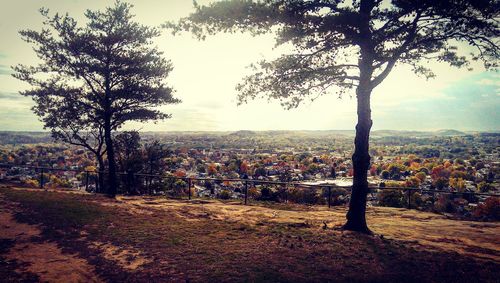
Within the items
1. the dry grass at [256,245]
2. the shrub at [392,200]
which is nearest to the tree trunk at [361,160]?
the dry grass at [256,245]

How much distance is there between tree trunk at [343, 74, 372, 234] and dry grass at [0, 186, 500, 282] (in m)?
0.81

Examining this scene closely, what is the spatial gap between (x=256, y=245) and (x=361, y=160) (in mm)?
4432

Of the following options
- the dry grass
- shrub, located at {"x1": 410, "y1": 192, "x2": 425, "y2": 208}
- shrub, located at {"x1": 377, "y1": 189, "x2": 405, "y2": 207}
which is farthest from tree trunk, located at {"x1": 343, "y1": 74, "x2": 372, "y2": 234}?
shrub, located at {"x1": 410, "y1": 192, "x2": 425, "y2": 208}

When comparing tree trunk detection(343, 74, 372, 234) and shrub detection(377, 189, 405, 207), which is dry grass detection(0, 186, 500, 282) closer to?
tree trunk detection(343, 74, 372, 234)

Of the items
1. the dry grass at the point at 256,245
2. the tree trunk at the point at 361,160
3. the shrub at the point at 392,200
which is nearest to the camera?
the dry grass at the point at 256,245

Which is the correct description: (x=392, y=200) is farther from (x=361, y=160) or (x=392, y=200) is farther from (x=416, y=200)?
(x=361, y=160)

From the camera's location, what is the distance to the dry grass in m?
7.30

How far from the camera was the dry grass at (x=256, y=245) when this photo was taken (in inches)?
287

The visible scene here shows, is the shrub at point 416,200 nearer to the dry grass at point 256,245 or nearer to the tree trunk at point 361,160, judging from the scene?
the dry grass at point 256,245

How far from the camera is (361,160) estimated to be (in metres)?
10.8

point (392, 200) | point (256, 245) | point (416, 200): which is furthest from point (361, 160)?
point (416, 200)

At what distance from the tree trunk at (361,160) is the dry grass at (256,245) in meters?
0.81

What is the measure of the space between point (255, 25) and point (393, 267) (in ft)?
26.5

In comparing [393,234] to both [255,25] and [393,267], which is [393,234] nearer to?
[393,267]
